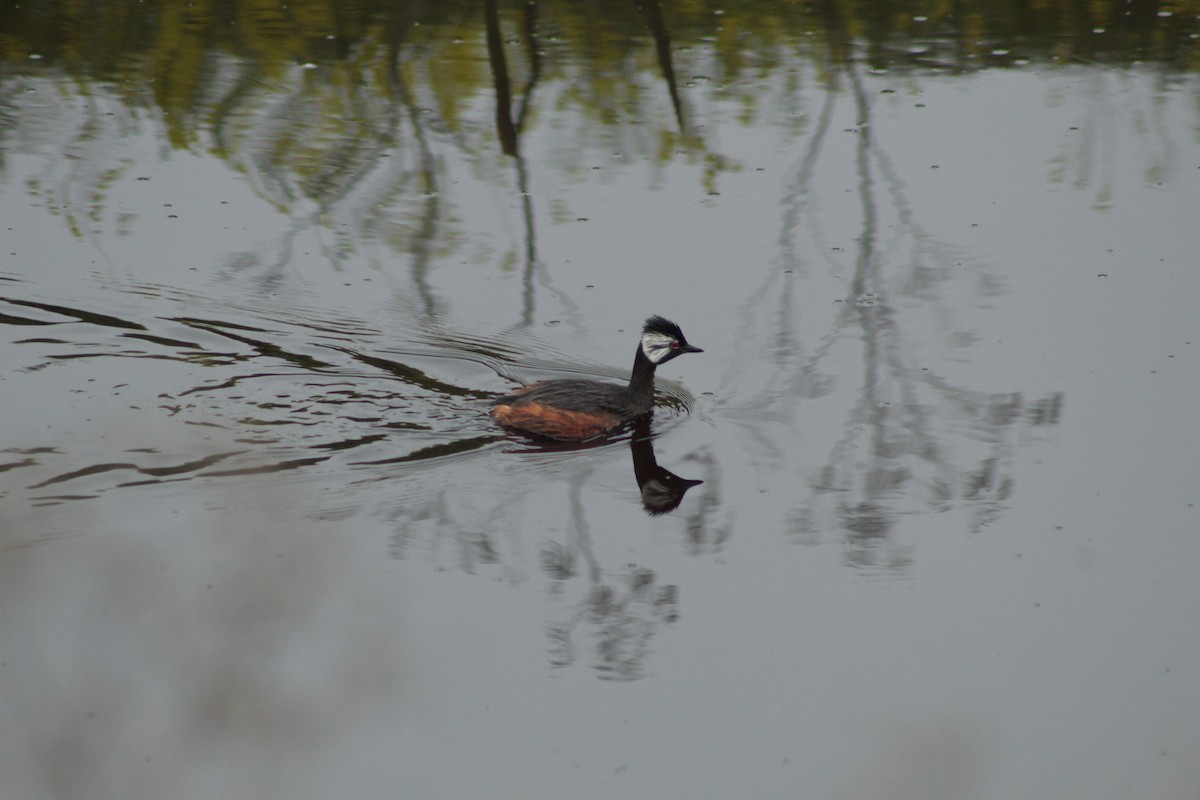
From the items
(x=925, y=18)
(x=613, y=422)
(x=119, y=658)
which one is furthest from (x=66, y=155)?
(x=925, y=18)

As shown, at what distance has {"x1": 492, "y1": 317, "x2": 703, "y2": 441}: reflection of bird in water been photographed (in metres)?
8.03

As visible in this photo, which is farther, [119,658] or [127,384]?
[127,384]

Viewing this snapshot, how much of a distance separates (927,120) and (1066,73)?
2.48 meters

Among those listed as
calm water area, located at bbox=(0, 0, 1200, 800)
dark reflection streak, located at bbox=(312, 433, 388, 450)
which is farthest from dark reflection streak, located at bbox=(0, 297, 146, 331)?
dark reflection streak, located at bbox=(312, 433, 388, 450)

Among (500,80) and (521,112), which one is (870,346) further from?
(500,80)

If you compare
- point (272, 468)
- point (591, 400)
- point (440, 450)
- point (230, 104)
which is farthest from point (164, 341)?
point (230, 104)

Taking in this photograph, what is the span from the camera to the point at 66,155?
11961mm

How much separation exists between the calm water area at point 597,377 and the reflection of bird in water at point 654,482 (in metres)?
0.03

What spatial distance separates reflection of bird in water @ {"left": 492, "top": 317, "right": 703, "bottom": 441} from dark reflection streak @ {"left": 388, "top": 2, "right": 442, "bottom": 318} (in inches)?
59.4

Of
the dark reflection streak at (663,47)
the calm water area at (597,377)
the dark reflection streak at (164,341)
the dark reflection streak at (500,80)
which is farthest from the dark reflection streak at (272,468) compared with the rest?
the dark reflection streak at (663,47)

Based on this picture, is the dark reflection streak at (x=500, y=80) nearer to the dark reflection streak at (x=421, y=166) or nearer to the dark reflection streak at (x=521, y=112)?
the dark reflection streak at (x=521, y=112)

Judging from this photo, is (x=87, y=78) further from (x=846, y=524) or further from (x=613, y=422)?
(x=846, y=524)

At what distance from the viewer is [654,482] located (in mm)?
7406

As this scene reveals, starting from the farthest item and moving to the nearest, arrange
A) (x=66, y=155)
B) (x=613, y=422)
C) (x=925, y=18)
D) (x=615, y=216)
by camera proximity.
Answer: (x=925, y=18) → (x=66, y=155) → (x=615, y=216) → (x=613, y=422)
